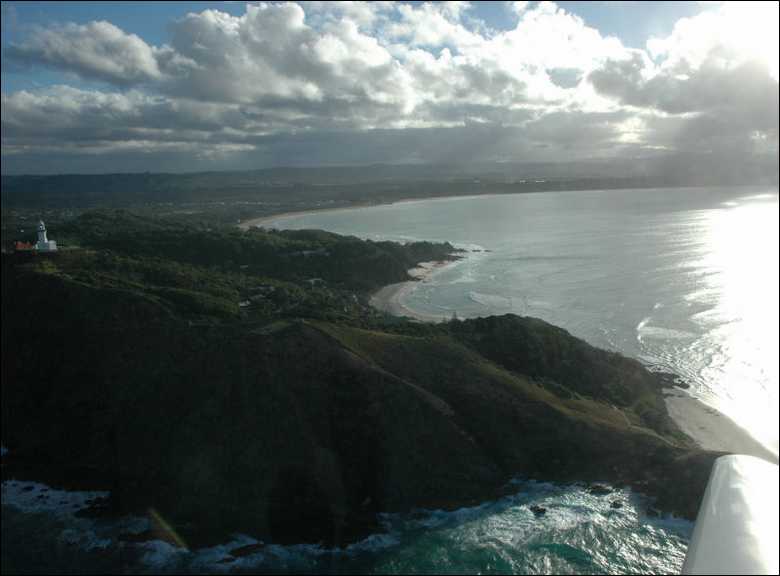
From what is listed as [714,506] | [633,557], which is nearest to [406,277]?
[633,557]

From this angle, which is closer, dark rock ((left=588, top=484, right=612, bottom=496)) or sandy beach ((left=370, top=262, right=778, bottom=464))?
dark rock ((left=588, top=484, right=612, bottom=496))

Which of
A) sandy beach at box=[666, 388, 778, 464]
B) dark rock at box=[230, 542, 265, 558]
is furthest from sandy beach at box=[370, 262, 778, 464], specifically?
dark rock at box=[230, 542, 265, 558]

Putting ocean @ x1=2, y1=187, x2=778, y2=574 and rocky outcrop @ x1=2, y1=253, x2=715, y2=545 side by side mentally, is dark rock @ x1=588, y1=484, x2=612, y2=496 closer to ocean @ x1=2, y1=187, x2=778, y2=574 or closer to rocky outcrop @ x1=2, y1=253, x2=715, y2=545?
ocean @ x1=2, y1=187, x2=778, y2=574

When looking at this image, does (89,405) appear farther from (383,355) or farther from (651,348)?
(651,348)

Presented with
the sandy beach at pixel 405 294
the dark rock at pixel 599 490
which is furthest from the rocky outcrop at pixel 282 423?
the sandy beach at pixel 405 294

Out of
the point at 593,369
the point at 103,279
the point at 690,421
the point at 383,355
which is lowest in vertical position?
the point at 690,421

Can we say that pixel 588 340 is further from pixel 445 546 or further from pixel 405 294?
pixel 445 546
